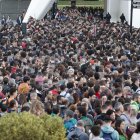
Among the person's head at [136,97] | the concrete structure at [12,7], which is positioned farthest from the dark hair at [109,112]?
the concrete structure at [12,7]

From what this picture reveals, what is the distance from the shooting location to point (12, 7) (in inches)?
2125

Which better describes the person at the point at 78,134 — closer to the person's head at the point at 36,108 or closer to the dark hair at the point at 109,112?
the dark hair at the point at 109,112

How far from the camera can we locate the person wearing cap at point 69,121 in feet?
35.5

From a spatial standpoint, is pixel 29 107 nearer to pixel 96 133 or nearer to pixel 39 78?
pixel 96 133

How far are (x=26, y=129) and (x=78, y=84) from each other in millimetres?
7625

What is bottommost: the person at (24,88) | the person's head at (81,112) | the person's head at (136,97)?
the person's head at (81,112)

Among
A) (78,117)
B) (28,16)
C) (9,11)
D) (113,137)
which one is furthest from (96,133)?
(9,11)

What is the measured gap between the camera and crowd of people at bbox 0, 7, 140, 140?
10.9 m

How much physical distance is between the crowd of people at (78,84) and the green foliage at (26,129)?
2050 millimetres

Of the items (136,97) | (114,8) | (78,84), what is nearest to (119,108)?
(136,97)

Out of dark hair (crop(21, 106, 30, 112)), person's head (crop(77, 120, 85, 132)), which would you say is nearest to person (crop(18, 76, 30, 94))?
dark hair (crop(21, 106, 30, 112))

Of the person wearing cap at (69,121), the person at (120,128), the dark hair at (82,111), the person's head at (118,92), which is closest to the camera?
the person at (120,128)

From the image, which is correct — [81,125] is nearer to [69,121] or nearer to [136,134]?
[69,121]

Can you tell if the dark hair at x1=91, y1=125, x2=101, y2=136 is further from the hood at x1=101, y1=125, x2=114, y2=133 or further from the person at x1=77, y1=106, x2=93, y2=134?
the person at x1=77, y1=106, x2=93, y2=134
